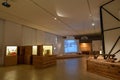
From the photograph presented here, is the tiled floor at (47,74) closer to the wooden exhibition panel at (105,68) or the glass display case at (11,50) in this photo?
the wooden exhibition panel at (105,68)

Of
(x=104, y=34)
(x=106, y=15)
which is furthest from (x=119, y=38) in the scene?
(x=106, y=15)

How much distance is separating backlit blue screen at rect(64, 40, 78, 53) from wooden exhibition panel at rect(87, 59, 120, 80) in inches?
521

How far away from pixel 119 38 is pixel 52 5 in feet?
12.7

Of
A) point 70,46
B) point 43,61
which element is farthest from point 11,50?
point 70,46

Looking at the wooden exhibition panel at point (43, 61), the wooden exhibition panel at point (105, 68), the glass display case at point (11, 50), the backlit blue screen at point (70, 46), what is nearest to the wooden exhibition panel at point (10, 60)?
the glass display case at point (11, 50)

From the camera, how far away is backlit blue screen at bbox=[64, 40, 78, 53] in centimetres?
1977

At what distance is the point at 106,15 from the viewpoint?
Result: 6488 mm

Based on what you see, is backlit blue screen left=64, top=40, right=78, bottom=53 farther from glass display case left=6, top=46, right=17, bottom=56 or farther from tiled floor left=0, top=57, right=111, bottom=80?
tiled floor left=0, top=57, right=111, bottom=80

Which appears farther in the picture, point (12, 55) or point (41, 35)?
point (41, 35)

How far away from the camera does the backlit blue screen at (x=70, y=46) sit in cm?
1977

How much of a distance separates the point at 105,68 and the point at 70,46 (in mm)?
14544

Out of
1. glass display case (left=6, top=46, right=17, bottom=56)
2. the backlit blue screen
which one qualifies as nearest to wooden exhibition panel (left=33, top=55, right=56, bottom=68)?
glass display case (left=6, top=46, right=17, bottom=56)

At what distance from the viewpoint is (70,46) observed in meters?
19.9

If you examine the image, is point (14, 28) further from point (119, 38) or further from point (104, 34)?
point (119, 38)
